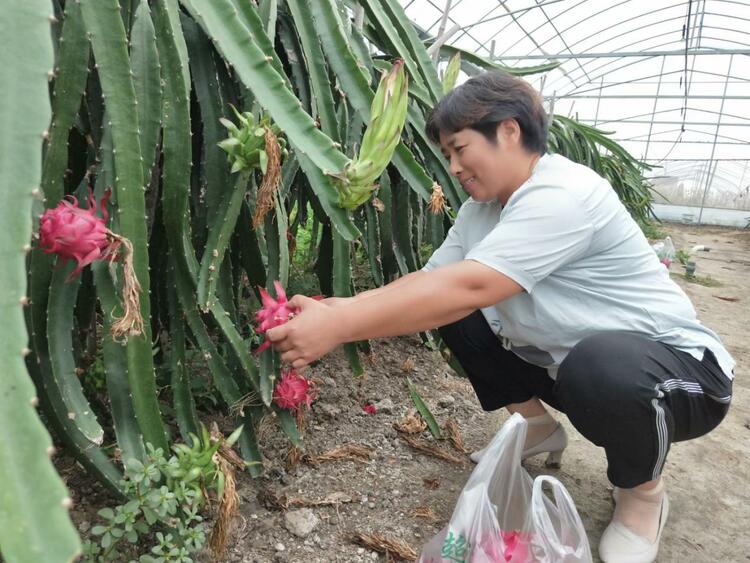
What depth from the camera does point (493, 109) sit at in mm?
1186

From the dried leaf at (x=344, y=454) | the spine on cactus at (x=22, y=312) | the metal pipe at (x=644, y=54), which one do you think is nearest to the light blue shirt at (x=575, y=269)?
the dried leaf at (x=344, y=454)

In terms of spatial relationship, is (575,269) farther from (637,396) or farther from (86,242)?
(86,242)

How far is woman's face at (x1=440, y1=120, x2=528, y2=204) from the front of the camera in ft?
3.94

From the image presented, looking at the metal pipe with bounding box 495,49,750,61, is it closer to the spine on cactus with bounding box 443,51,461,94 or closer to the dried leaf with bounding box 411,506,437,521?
the spine on cactus with bounding box 443,51,461,94

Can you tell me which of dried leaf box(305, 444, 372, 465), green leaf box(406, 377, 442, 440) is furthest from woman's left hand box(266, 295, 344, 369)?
green leaf box(406, 377, 442, 440)

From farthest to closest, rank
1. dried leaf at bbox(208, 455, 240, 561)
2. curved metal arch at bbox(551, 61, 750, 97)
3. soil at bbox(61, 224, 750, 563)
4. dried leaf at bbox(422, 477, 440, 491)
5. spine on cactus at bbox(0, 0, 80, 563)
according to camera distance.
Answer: curved metal arch at bbox(551, 61, 750, 97) → dried leaf at bbox(422, 477, 440, 491) → soil at bbox(61, 224, 750, 563) → dried leaf at bbox(208, 455, 240, 561) → spine on cactus at bbox(0, 0, 80, 563)

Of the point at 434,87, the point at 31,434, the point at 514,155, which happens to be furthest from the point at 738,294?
the point at 31,434

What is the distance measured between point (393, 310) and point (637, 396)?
48 cm

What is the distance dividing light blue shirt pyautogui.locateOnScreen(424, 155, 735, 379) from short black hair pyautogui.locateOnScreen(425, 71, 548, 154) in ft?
0.21

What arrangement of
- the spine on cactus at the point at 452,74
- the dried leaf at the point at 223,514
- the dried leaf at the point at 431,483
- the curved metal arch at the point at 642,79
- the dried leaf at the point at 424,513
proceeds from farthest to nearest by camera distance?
the curved metal arch at the point at 642,79
the spine on cactus at the point at 452,74
the dried leaf at the point at 431,483
the dried leaf at the point at 424,513
the dried leaf at the point at 223,514

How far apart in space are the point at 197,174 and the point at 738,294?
442 cm

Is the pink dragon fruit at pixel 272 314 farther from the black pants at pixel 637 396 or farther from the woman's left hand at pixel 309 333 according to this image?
the black pants at pixel 637 396

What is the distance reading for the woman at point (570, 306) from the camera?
107 cm

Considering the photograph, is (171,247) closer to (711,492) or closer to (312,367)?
(312,367)
